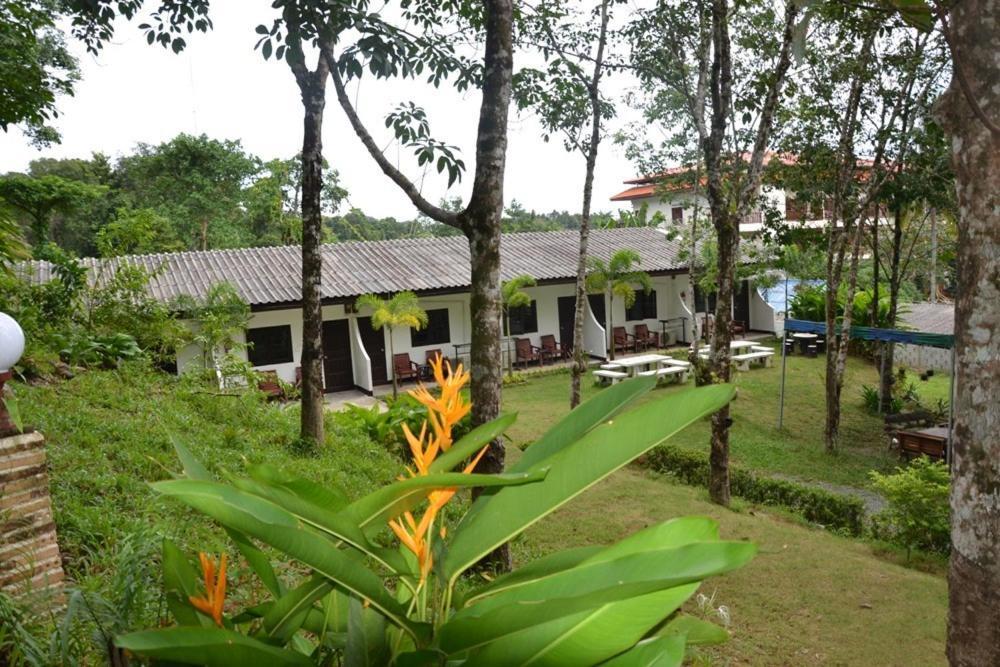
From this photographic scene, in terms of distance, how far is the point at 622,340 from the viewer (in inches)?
796

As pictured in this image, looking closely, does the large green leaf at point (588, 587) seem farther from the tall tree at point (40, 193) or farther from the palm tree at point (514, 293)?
the palm tree at point (514, 293)

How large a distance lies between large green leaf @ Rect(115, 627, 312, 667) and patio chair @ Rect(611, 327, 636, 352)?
63.2 ft

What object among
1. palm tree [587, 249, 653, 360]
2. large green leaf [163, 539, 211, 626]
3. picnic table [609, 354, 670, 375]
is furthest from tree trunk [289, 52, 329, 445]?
palm tree [587, 249, 653, 360]

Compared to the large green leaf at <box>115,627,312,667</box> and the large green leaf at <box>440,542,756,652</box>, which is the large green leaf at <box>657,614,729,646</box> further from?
the large green leaf at <box>115,627,312,667</box>

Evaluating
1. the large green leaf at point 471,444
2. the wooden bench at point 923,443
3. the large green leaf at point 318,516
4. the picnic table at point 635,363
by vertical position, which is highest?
the large green leaf at point 471,444

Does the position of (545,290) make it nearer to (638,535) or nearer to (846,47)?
(846,47)

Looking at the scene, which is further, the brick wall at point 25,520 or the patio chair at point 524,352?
the patio chair at point 524,352

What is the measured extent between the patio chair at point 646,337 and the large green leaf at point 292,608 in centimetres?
1961

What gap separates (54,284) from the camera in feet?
34.7

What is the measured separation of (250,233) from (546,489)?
26770 mm

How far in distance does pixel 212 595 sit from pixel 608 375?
14.9m

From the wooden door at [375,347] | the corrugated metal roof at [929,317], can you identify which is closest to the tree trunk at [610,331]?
the wooden door at [375,347]

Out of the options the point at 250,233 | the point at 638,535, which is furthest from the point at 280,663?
the point at 250,233

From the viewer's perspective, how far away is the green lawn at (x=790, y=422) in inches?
428
